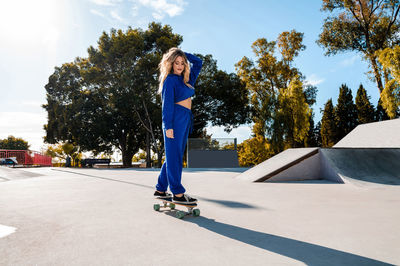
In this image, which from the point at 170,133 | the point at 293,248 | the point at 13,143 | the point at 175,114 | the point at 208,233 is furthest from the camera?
the point at 13,143

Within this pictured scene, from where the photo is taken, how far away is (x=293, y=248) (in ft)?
5.71

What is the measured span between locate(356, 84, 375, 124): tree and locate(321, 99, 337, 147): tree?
300 centimetres

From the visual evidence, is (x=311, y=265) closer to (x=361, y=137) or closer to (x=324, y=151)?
(x=324, y=151)

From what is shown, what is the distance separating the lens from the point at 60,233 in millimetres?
2104

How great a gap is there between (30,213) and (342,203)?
3764 millimetres

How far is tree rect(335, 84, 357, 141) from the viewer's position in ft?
108

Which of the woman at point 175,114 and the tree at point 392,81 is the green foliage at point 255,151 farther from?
the woman at point 175,114

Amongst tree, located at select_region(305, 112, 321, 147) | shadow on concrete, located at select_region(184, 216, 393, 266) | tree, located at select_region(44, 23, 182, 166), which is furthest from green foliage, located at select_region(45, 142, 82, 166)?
tree, located at select_region(305, 112, 321, 147)

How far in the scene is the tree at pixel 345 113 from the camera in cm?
3284

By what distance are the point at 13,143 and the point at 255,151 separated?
7182 cm

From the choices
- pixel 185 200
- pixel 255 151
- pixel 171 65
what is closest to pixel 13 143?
pixel 255 151

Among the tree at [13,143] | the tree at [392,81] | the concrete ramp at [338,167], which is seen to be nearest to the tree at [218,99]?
the tree at [392,81]

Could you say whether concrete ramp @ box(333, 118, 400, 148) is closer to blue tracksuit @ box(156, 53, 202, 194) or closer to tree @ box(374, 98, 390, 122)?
blue tracksuit @ box(156, 53, 202, 194)

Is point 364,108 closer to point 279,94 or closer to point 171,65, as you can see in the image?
point 279,94
